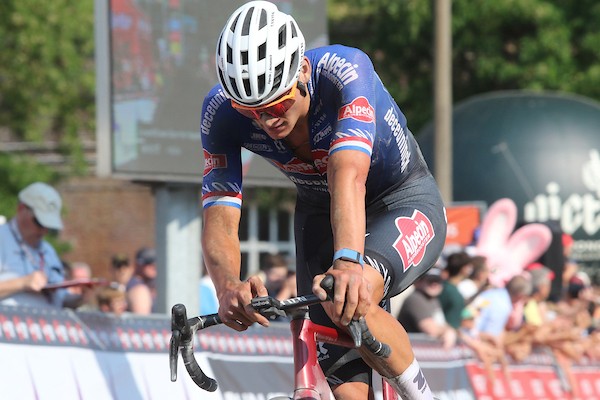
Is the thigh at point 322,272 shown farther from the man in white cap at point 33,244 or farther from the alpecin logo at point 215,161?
the man in white cap at point 33,244

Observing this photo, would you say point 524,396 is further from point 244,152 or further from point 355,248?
point 355,248

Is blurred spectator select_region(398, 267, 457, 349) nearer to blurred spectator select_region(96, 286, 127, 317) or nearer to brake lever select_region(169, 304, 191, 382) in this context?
blurred spectator select_region(96, 286, 127, 317)

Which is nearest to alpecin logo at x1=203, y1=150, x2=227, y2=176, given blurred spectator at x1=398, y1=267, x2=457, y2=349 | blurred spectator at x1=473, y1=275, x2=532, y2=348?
blurred spectator at x1=398, y1=267, x2=457, y2=349

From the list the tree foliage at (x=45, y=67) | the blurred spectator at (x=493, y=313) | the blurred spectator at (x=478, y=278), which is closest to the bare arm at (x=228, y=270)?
the blurred spectator at (x=493, y=313)

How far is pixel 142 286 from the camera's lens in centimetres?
901

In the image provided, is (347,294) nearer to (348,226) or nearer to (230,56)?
(348,226)

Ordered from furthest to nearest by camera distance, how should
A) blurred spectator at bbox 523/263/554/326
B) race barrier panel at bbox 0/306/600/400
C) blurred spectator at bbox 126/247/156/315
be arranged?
blurred spectator at bbox 523/263/554/326 → blurred spectator at bbox 126/247/156/315 → race barrier panel at bbox 0/306/600/400

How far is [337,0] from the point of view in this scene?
24891 mm

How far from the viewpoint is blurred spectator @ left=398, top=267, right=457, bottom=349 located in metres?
9.72

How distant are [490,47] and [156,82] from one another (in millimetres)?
16289

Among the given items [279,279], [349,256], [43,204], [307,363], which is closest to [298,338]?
[307,363]

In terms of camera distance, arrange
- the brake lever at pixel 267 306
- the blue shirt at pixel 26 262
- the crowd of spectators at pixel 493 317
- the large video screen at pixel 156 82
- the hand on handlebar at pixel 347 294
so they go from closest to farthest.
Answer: the hand on handlebar at pixel 347 294 < the brake lever at pixel 267 306 < the blue shirt at pixel 26 262 < the large video screen at pixel 156 82 < the crowd of spectators at pixel 493 317

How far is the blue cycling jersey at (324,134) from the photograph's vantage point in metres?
4.64

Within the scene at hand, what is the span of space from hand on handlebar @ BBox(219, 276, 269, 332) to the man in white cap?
11.1ft
